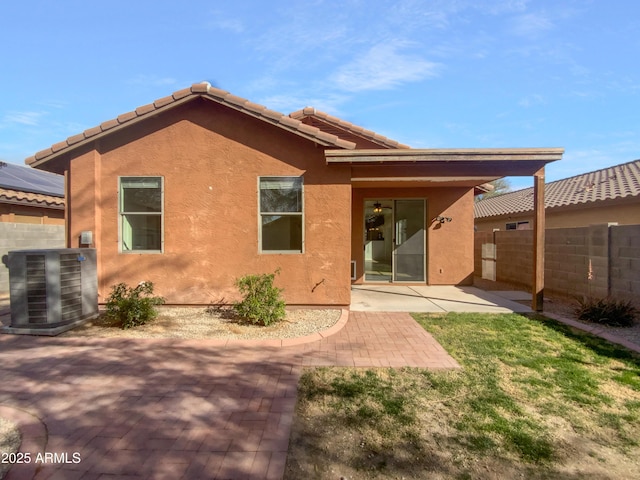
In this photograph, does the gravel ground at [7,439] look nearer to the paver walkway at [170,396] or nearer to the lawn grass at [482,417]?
the paver walkway at [170,396]

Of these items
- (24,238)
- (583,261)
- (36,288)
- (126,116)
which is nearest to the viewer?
(36,288)

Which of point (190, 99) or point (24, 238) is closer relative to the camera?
point (190, 99)

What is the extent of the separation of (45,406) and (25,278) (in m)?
3.10

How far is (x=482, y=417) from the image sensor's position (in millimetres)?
3092

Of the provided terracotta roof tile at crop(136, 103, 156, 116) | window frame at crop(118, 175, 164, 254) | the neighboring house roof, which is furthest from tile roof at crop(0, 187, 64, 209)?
terracotta roof tile at crop(136, 103, 156, 116)

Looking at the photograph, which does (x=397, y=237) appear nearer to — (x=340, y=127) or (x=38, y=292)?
(x=340, y=127)

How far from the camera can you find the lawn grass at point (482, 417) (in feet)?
8.15

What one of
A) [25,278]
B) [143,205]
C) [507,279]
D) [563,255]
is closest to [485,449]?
[25,278]

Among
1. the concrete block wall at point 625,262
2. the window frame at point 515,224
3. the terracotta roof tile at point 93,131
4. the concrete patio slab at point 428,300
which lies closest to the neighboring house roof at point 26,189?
the terracotta roof tile at point 93,131

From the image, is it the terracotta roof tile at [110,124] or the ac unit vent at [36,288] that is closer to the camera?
the ac unit vent at [36,288]

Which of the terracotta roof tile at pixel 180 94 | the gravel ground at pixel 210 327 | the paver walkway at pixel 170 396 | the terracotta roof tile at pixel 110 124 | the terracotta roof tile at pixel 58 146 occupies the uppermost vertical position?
the terracotta roof tile at pixel 180 94

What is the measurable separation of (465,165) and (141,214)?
702 cm

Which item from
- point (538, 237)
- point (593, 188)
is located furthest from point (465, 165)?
point (593, 188)

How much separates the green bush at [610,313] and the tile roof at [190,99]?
5664 millimetres
